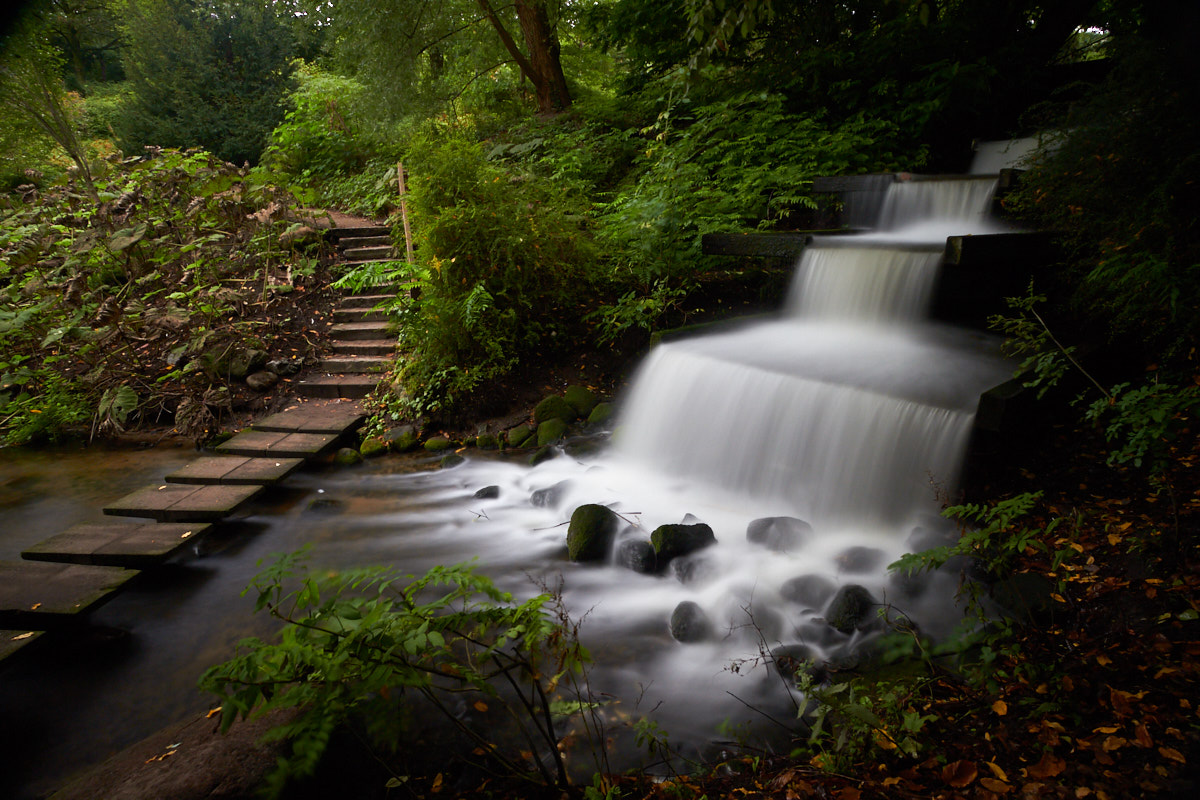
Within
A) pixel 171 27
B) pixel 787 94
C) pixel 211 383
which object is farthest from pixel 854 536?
pixel 171 27

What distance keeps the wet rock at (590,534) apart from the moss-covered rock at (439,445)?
2.78m

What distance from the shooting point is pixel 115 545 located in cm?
476

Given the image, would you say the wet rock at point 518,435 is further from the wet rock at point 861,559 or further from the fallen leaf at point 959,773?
the fallen leaf at point 959,773

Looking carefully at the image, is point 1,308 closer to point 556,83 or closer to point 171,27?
point 556,83

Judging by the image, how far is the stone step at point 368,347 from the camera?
345 inches

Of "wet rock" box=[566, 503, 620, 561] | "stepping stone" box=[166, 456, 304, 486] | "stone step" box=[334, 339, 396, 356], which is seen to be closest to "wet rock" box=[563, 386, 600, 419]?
"wet rock" box=[566, 503, 620, 561]

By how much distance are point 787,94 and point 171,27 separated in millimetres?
18204

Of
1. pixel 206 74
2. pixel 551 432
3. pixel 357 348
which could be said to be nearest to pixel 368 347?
pixel 357 348

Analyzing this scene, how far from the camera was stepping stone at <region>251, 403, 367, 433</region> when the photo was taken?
731cm

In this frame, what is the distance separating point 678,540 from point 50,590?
4535 mm

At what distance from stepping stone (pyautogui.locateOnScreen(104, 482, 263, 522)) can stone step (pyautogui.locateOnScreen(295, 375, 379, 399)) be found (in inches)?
99.8

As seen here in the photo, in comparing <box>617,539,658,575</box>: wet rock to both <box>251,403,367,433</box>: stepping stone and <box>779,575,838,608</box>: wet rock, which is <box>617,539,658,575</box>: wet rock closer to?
<box>779,575,838,608</box>: wet rock

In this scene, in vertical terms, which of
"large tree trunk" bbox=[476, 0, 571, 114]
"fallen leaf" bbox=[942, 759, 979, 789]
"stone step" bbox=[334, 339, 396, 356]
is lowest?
"fallen leaf" bbox=[942, 759, 979, 789]

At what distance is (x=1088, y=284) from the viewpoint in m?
4.66
